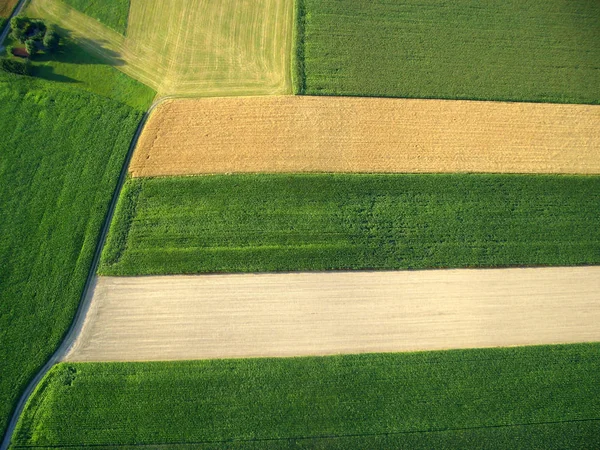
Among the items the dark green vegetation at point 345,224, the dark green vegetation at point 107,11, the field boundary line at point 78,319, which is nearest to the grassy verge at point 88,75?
the field boundary line at point 78,319

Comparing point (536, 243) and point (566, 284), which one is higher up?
point (536, 243)

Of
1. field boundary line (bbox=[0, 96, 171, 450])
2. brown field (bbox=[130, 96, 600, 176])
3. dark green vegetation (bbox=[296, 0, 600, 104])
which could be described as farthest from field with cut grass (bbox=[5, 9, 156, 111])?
dark green vegetation (bbox=[296, 0, 600, 104])

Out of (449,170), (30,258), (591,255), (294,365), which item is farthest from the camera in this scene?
(449,170)

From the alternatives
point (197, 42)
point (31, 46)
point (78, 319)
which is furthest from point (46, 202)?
point (197, 42)

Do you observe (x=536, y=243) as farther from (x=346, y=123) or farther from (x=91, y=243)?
(x=91, y=243)

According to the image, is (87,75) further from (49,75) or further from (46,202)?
(46,202)

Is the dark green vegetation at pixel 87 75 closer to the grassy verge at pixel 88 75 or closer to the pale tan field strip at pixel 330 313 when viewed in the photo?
the grassy verge at pixel 88 75

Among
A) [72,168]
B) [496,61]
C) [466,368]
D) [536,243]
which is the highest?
[72,168]

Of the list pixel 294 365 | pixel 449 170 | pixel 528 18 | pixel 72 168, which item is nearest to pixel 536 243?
pixel 449 170
